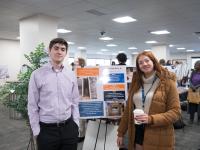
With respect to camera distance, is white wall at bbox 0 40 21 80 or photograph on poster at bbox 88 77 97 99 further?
white wall at bbox 0 40 21 80

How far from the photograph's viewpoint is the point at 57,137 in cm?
192

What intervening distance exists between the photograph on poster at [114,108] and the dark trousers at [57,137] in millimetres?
740

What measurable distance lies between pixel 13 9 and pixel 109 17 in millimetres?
2499

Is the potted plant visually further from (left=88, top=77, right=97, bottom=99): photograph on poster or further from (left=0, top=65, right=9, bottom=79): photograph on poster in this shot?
(left=0, top=65, right=9, bottom=79): photograph on poster

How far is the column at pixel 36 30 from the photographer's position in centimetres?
587

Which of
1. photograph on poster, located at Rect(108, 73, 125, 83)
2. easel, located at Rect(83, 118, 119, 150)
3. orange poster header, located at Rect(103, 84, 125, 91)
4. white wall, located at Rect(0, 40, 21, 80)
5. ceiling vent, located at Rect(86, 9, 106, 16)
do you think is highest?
ceiling vent, located at Rect(86, 9, 106, 16)

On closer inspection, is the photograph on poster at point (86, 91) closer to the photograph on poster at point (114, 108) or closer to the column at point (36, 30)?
the photograph on poster at point (114, 108)

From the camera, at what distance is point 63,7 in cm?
517

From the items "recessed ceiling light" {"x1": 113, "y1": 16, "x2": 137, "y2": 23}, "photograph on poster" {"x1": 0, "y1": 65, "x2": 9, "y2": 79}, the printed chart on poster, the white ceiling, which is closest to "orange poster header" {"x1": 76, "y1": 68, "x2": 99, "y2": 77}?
the printed chart on poster

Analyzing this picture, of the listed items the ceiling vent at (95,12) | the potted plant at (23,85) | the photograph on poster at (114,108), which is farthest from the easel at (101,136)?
the ceiling vent at (95,12)

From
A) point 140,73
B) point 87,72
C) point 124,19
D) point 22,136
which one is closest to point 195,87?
point 124,19

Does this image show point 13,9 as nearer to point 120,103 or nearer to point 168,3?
point 168,3

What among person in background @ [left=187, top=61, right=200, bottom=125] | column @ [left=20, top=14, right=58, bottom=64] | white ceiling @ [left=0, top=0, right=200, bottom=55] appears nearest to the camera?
white ceiling @ [left=0, top=0, right=200, bottom=55]

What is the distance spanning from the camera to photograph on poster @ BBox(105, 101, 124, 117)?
2.67 m
